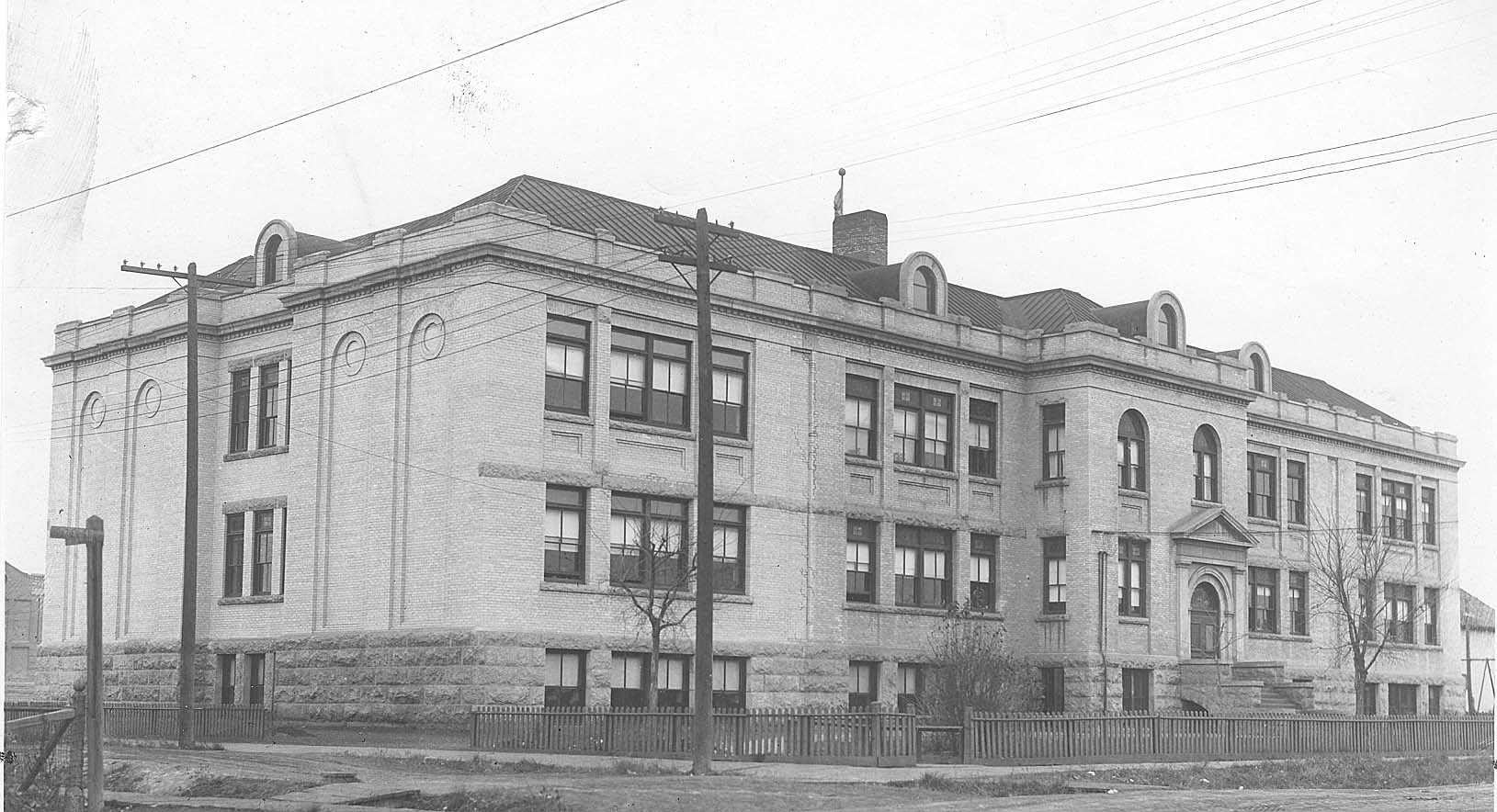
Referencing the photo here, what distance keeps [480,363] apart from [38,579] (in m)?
37.2

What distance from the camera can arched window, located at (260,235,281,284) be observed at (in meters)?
44.3

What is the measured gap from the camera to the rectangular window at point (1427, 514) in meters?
53.8

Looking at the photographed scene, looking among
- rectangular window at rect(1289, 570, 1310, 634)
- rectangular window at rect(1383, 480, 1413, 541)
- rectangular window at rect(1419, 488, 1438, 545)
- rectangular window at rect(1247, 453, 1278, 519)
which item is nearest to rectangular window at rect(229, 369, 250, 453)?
rectangular window at rect(1247, 453, 1278, 519)

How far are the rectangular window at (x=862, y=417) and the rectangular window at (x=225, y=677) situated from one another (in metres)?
15.9

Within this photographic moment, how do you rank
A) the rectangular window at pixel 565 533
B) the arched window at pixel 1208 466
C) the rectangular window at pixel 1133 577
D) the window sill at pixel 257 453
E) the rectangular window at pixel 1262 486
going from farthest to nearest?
the rectangular window at pixel 1262 486
the arched window at pixel 1208 466
the rectangular window at pixel 1133 577
the window sill at pixel 257 453
the rectangular window at pixel 565 533

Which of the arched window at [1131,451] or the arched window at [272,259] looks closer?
the arched window at [272,259]

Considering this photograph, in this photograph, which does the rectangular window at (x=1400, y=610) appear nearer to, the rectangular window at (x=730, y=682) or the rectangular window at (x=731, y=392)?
the rectangular window at (x=730, y=682)

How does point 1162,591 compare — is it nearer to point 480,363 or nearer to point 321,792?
point 480,363

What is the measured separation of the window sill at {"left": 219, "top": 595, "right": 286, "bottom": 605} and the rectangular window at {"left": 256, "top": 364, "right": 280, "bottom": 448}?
3645mm

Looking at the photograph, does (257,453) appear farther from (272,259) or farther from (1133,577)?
(1133,577)

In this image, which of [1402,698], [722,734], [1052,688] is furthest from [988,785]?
[1402,698]

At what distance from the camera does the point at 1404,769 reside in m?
30.6

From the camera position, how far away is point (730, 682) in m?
40.0

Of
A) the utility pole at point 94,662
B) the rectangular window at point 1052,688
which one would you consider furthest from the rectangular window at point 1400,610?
the utility pole at point 94,662
